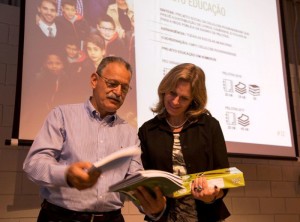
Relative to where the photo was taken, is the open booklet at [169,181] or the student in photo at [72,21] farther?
the student in photo at [72,21]

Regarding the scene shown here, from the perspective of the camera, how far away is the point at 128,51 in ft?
8.59

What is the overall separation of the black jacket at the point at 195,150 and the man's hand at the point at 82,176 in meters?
0.58

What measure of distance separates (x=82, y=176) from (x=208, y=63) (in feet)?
6.81

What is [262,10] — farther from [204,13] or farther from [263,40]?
[204,13]

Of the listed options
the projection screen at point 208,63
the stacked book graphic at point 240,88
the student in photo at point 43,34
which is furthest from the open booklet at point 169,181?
the stacked book graphic at point 240,88

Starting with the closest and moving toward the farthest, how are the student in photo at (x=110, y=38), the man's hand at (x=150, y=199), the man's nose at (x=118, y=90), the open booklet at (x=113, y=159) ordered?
the open booklet at (x=113, y=159)
the man's hand at (x=150, y=199)
the man's nose at (x=118, y=90)
the student in photo at (x=110, y=38)

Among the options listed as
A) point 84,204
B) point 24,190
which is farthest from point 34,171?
point 24,190

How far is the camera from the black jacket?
5.43 ft

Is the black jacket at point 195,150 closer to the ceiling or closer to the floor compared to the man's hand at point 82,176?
closer to the ceiling

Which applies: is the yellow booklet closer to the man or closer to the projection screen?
the man

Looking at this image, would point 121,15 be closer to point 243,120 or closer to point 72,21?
point 72,21

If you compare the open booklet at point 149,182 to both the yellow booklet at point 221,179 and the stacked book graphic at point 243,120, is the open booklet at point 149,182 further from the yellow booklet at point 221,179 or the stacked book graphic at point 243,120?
the stacked book graphic at point 243,120

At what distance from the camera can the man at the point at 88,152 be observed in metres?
1.37

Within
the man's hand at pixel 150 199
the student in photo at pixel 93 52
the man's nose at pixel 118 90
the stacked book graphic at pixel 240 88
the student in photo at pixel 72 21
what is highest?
the student in photo at pixel 72 21
